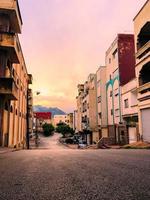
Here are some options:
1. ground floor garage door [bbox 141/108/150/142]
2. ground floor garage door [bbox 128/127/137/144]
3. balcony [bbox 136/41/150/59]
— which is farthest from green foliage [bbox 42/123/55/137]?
balcony [bbox 136/41/150/59]

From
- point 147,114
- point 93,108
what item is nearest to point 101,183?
point 147,114

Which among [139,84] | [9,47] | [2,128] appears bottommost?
[2,128]

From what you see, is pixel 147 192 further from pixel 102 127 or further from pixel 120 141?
pixel 102 127

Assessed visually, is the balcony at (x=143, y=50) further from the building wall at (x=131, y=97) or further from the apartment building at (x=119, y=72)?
the apartment building at (x=119, y=72)

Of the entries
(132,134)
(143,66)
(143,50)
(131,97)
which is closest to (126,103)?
(131,97)

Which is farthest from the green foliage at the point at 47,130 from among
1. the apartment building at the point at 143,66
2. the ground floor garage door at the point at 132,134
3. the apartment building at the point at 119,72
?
the apartment building at the point at 143,66

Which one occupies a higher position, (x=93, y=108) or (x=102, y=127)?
(x=93, y=108)

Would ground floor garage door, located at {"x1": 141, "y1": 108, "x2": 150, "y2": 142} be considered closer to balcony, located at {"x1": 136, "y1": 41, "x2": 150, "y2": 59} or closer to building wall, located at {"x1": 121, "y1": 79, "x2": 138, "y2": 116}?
building wall, located at {"x1": 121, "y1": 79, "x2": 138, "y2": 116}

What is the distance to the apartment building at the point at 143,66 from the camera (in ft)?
83.3

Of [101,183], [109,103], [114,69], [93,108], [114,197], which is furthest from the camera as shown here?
[93,108]

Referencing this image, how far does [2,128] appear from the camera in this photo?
21.4 m

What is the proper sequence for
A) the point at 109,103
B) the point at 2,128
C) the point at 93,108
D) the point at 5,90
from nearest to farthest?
the point at 5,90 → the point at 2,128 → the point at 109,103 → the point at 93,108

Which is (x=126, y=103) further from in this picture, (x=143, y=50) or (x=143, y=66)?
(x=143, y=50)

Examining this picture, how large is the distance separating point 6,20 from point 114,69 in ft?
74.7
